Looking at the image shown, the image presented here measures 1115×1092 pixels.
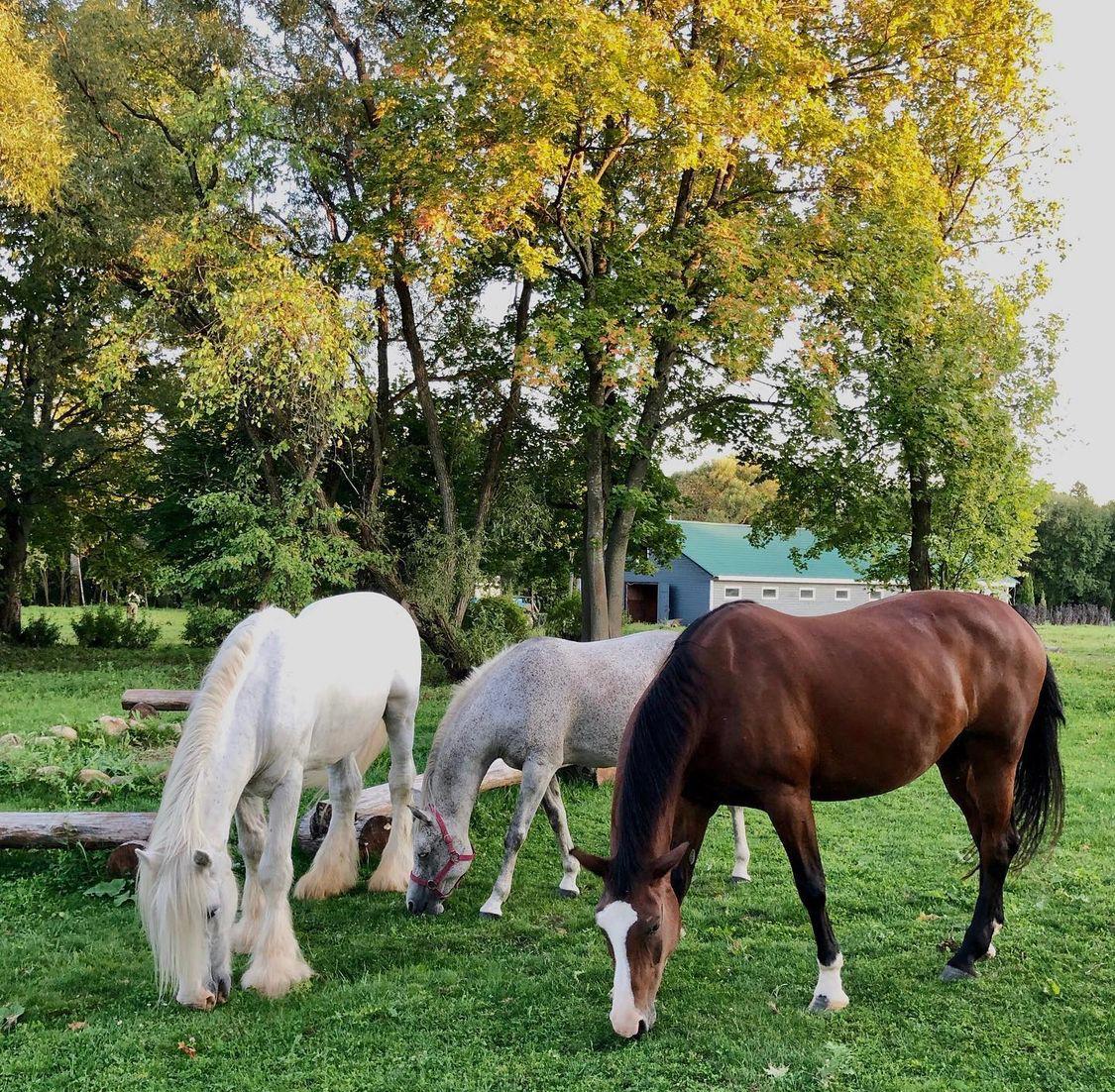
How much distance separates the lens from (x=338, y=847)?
5.98 meters

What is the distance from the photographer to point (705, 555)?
34.0 m

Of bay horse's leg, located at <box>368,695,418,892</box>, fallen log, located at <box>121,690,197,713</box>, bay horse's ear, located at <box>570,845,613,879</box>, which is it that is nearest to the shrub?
fallen log, located at <box>121,690,197,713</box>

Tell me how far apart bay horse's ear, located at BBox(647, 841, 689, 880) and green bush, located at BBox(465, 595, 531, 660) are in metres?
11.1

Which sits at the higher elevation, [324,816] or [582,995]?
[324,816]

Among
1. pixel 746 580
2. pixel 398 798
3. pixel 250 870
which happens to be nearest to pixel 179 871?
pixel 250 870

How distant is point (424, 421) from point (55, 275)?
31.6ft

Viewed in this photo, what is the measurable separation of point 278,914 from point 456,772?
4.46ft

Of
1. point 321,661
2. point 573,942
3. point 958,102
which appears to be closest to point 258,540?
point 321,661

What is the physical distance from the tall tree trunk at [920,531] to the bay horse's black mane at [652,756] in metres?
11.4

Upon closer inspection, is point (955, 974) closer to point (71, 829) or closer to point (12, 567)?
point (71, 829)

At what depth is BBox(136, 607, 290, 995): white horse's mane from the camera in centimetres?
392

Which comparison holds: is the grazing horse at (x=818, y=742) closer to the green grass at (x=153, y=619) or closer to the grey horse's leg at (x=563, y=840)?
the grey horse's leg at (x=563, y=840)

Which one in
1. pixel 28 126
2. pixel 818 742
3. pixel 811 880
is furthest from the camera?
pixel 28 126

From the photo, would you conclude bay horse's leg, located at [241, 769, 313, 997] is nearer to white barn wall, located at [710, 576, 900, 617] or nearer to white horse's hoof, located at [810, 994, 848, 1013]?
white horse's hoof, located at [810, 994, 848, 1013]
